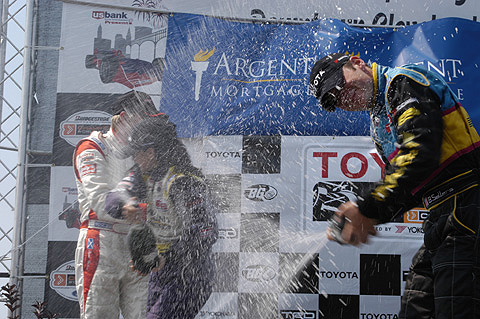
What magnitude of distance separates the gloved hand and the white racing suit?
0.06 metres

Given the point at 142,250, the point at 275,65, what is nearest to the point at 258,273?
the point at 142,250

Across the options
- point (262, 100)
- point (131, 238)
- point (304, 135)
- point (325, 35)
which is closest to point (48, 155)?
point (131, 238)

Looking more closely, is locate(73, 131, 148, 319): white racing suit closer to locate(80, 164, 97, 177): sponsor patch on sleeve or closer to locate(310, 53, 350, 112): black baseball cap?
locate(80, 164, 97, 177): sponsor patch on sleeve

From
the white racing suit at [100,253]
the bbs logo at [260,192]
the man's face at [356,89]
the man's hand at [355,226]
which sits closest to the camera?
the man's hand at [355,226]

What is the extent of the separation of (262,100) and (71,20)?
1797 mm

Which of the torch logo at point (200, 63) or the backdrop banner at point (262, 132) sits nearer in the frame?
the backdrop banner at point (262, 132)

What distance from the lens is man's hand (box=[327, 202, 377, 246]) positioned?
191 centimetres

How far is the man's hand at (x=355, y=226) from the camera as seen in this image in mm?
1906

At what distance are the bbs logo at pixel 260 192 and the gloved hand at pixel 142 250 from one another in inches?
39.7

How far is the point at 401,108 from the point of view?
1.95 meters

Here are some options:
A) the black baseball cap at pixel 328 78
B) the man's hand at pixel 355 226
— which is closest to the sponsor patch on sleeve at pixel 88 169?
the black baseball cap at pixel 328 78

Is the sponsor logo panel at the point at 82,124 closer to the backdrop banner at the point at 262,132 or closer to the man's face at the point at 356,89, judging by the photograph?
the backdrop banner at the point at 262,132

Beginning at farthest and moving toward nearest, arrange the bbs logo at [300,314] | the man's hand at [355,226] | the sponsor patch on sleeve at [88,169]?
the bbs logo at [300,314]
the sponsor patch on sleeve at [88,169]
the man's hand at [355,226]

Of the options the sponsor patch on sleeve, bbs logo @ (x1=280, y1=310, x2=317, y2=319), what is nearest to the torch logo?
the sponsor patch on sleeve
